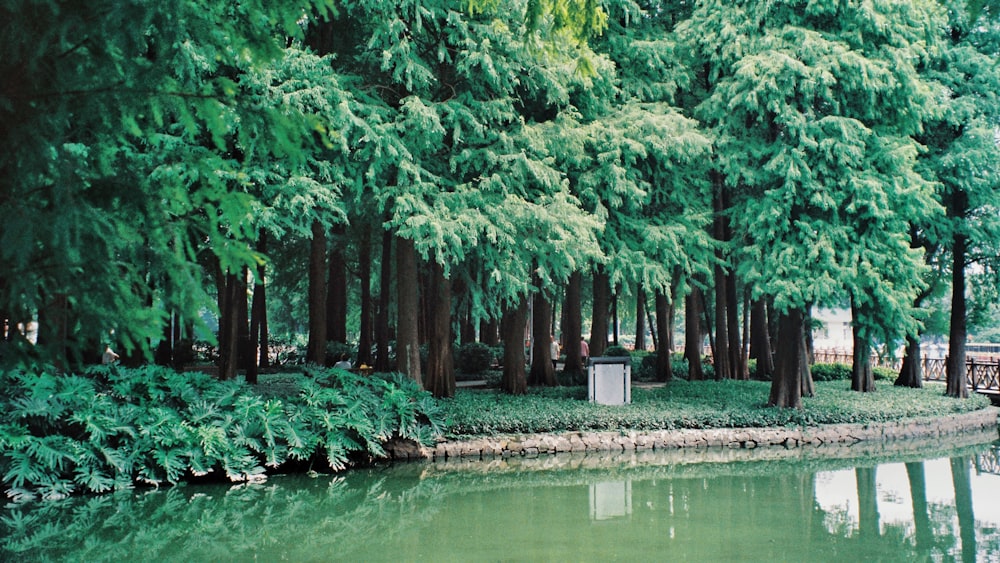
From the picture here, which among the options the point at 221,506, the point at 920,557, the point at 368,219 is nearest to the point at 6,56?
the point at 221,506

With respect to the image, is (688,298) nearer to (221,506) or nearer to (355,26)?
(355,26)

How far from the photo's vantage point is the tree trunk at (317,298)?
21.4 meters

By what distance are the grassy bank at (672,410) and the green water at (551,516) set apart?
1.01 metres

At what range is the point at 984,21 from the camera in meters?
22.0

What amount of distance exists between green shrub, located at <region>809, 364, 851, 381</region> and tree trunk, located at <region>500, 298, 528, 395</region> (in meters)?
11.6

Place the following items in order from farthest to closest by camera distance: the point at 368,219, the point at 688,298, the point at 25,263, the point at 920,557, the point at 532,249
Answer: the point at 688,298, the point at 368,219, the point at 532,249, the point at 920,557, the point at 25,263

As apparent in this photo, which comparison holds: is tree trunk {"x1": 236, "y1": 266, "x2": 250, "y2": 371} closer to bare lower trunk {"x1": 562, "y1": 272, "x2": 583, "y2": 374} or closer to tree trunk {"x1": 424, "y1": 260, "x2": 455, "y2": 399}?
tree trunk {"x1": 424, "y1": 260, "x2": 455, "y2": 399}

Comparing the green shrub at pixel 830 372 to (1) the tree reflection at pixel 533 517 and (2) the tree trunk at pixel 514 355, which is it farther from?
(1) the tree reflection at pixel 533 517

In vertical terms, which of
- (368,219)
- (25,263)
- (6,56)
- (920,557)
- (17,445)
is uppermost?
(368,219)

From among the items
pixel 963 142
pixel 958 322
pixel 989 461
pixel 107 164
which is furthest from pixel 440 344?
pixel 958 322

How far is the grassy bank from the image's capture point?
16609 mm

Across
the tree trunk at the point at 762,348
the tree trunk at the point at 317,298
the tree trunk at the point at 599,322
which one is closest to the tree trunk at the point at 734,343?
the tree trunk at the point at 762,348

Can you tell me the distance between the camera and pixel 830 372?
91.2 ft

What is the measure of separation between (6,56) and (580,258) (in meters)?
13.2
